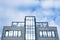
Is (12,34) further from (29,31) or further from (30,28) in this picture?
(30,28)

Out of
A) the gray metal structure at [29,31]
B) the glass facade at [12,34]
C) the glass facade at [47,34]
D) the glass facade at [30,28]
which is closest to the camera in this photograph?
the glass facade at [30,28]

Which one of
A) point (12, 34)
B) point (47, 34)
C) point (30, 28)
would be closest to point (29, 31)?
point (30, 28)

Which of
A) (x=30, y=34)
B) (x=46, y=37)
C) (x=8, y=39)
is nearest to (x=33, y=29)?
(x=30, y=34)

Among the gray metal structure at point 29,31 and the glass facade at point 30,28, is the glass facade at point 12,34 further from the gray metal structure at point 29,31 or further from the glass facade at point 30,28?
the glass facade at point 30,28

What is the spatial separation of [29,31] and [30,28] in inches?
32.6

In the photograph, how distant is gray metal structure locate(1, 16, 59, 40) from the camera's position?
3675cm

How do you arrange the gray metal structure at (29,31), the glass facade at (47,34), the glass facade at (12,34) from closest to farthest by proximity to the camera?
the gray metal structure at (29,31), the glass facade at (47,34), the glass facade at (12,34)

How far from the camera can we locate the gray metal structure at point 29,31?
3675 cm

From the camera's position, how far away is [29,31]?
3628 cm

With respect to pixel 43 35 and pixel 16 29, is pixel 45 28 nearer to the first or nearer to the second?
pixel 43 35

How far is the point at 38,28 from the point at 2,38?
998 centimetres

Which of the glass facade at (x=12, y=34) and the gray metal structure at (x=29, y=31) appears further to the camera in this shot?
the glass facade at (x=12, y=34)

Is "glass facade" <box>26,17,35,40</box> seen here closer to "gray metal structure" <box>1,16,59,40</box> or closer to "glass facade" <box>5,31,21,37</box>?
"gray metal structure" <box>1,16,59,40</box>

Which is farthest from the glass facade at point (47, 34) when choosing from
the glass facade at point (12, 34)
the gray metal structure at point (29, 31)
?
the glass facade at point (12, 34)
